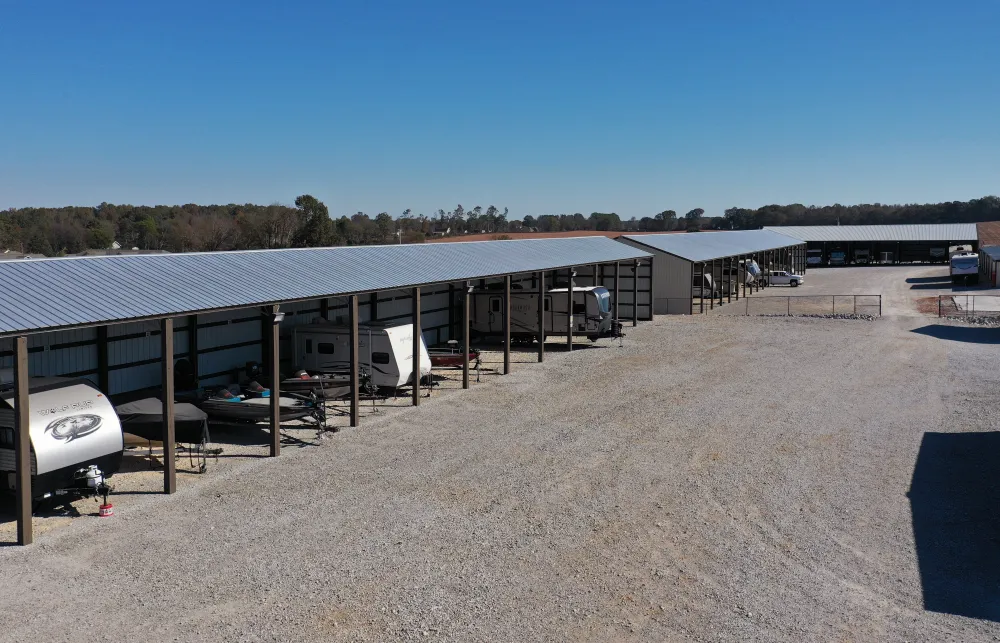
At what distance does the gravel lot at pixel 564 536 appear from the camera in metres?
9.21

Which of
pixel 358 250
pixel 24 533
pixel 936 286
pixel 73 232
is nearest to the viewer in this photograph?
pixel 24 533

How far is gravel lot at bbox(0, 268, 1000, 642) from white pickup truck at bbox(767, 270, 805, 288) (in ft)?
140

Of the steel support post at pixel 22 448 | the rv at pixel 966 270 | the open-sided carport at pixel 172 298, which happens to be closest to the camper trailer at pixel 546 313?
the open-sided carport at pixel 172 298

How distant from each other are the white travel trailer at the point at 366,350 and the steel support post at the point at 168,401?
7.14 meters

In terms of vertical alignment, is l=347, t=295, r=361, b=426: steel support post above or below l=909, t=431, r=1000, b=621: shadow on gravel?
above

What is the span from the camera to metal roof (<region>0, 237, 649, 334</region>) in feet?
41.3

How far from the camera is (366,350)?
2130cm

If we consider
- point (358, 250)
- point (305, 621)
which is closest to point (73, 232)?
point (358, 250)

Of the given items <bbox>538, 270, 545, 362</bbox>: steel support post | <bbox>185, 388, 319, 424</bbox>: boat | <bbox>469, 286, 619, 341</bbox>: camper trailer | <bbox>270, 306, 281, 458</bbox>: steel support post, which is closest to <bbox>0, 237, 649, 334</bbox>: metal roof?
<bbox>270, 306, 281, 458</bbox>: steel support post

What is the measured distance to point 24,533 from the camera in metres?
11.3

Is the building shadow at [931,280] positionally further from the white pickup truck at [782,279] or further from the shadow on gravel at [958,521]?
the shadow on gravel at [958,521]

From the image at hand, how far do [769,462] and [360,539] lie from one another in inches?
316

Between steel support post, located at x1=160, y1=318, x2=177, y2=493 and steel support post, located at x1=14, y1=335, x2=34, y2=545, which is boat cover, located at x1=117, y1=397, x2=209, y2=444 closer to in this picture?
steel support post, located at x1=160, y1=318, x2=177, y2=493

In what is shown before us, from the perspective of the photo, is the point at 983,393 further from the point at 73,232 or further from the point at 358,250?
the point at 73,232
